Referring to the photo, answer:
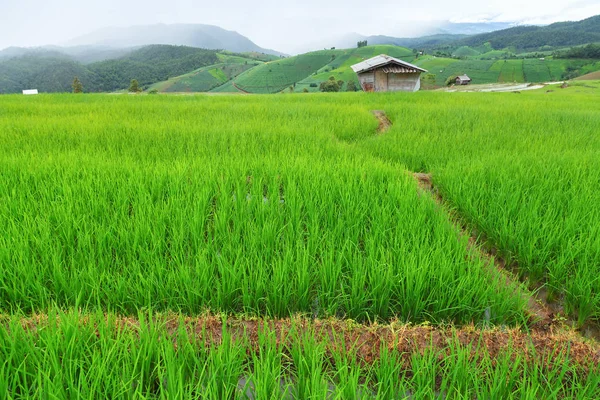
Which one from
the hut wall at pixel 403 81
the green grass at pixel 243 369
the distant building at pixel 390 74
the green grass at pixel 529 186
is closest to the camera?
the green grass at pixel 243 369

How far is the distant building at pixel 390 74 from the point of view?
1439cm

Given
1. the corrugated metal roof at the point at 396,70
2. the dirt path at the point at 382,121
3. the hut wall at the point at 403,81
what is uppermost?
the corrugated metal roof at the point at 396,70

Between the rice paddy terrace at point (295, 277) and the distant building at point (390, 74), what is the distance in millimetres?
12274

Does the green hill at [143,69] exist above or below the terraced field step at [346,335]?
above

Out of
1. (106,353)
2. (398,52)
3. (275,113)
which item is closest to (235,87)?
(398,52)

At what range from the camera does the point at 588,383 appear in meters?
1.03

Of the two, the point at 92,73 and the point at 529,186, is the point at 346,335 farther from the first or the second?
the point at 92,73

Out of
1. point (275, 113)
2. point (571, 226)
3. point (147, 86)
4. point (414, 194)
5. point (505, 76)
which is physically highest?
point (147, 86)

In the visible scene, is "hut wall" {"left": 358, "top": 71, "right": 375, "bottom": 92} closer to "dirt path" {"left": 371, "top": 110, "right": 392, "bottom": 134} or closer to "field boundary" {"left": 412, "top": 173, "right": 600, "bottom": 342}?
"dirt path" {"left": 371, "top": 110, "right": 392, "bottom": 134}

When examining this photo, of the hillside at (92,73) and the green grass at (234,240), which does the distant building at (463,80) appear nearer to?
the green grass at (234,240)

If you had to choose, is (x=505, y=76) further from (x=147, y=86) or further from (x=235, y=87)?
(x=147, y=86)

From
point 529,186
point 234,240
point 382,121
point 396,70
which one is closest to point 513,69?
point 396,70

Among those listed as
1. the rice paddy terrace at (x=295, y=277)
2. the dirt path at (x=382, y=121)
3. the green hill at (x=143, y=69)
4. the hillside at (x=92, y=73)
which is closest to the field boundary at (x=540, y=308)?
the rice paddy terrace at (x=295, y=277)

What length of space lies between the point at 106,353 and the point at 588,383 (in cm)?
149
